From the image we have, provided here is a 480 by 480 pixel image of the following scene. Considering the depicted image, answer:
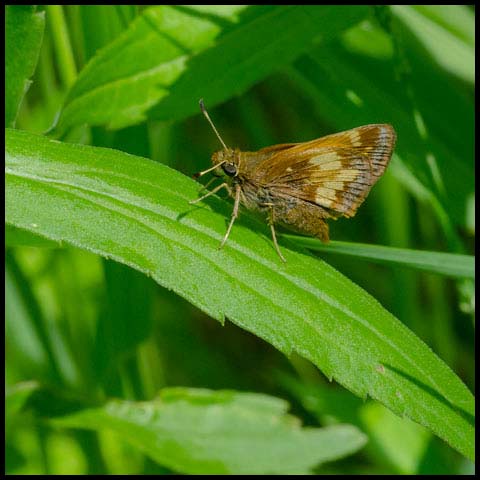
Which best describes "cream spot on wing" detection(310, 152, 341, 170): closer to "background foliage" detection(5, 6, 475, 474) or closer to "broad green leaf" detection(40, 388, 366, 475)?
"background foliage" detection(5, 6, 475, 474)

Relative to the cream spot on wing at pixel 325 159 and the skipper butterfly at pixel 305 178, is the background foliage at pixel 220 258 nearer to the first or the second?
the skipper butterfly at pixel 305 178

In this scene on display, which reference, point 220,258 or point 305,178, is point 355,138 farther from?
point 220,258

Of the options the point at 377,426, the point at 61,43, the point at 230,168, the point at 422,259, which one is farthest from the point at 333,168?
the point at 377,426

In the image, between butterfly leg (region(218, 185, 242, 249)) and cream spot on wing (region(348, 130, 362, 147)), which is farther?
cream spot on wing (region(348, 130, 362, 147))

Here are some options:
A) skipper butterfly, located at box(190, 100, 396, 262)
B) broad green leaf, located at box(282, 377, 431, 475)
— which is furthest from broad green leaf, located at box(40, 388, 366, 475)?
skipper butterfly, located at box(190, 100, 396, 262)

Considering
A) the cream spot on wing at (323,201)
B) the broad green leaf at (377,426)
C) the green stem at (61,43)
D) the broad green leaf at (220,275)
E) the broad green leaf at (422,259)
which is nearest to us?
the broad green leaf at (220,275)

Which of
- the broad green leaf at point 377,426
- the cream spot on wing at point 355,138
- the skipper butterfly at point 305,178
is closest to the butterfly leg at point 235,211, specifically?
the skipper butterfly at point 305,178
